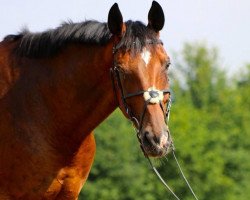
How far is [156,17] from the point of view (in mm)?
7324

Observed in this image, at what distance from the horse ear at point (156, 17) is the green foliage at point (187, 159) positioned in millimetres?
29099

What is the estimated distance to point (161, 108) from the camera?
690cm

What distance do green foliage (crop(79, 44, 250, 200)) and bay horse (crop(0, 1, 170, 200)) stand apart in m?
28.6

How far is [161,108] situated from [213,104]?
48.1m

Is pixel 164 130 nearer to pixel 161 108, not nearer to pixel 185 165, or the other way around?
pixel 161 108

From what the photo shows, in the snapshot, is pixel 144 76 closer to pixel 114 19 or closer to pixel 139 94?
pixel 139 94

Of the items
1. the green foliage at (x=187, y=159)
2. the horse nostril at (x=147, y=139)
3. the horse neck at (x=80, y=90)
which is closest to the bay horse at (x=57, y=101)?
the horse neck at (x=80, y=90)

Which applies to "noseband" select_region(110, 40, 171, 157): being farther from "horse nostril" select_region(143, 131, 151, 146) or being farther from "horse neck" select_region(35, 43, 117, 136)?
"horse neck" select_region(35, 43, 117, 136)

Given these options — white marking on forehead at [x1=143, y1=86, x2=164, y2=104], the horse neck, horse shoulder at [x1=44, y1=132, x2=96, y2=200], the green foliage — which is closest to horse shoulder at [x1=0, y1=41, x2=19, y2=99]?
the horse neck

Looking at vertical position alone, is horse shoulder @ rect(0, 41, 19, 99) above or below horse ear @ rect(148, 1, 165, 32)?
below

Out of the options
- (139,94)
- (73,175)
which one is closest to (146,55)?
(139,94)

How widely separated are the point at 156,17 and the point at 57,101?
1.34m

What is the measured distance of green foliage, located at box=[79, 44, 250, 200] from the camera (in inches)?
1535

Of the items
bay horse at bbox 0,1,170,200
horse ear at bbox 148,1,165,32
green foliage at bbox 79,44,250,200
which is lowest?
green foliage at bbox 79,44,250,200
